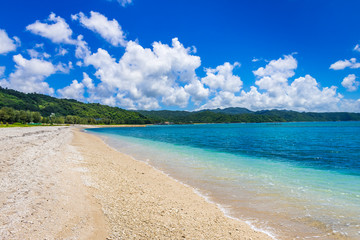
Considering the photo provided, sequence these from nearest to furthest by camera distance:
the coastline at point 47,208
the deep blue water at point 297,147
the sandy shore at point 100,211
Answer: the coastline at point 47,208 → the sandy shore at point 100,211 → the deep blue water at point 297,147

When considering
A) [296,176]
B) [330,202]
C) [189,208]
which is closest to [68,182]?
[189,208]

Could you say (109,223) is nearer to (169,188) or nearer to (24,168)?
(169,188)

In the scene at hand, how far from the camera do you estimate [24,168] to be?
1295 centimetres

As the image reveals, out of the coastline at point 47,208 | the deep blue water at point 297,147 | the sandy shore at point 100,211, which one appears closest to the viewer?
the coastline at point 47,208

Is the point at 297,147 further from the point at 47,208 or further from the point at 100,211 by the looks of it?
the point at 47,208

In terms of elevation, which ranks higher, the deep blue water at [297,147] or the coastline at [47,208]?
the coastline at [47,208]

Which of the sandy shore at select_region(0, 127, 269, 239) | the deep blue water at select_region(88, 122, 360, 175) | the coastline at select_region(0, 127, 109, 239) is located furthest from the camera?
the deep blue water at select_region(88, 122, 360, 175)

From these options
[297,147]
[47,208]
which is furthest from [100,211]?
[297,147]

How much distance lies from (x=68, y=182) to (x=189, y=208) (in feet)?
22.5

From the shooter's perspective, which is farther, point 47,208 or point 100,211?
point 100,211

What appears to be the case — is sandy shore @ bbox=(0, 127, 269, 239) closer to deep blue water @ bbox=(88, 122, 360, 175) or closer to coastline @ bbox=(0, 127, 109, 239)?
coastline @ bbox=(0, 127, 109, 239)

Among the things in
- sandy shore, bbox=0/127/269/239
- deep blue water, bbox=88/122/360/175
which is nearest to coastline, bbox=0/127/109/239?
sandy shore, bbox=0/127/269/239

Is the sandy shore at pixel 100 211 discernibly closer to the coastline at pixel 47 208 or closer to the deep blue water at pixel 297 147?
the coastline at pixel 47 208

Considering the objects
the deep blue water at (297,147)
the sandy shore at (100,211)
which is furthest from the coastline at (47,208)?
the deep blue water at (297,147)
